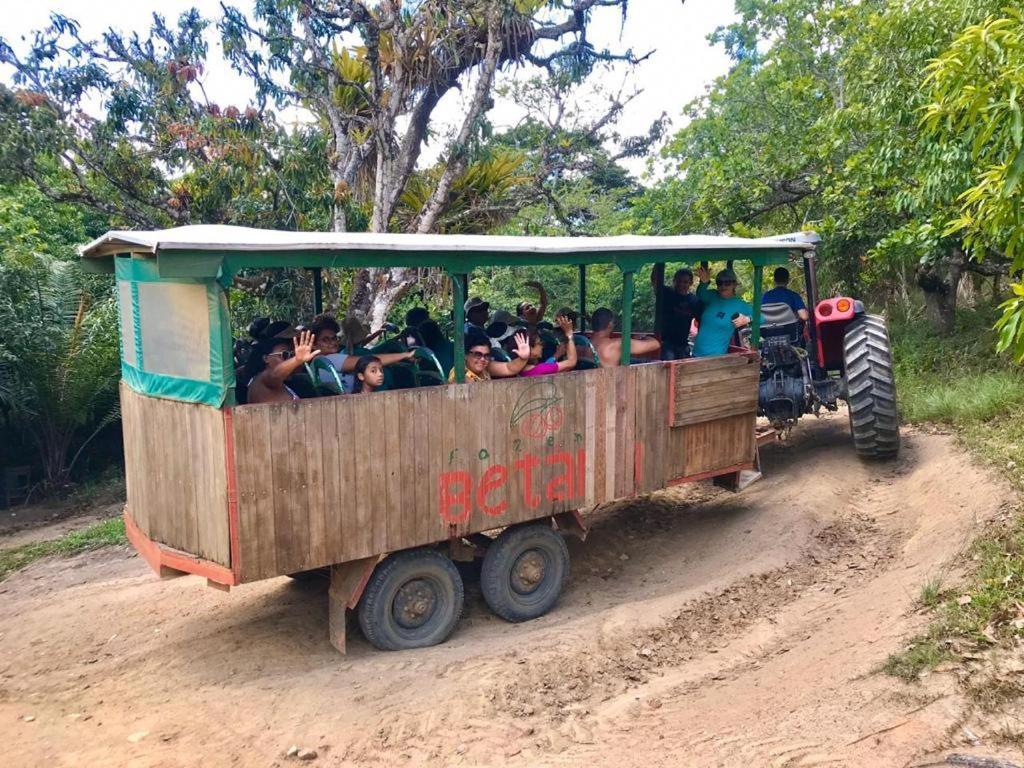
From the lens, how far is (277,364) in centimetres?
542

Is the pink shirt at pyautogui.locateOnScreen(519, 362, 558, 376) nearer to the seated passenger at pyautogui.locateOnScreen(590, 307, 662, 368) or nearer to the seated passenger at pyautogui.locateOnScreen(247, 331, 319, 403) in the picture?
the seated passenger at pyautogui.locateOnScreen(590, 307, 662, 368)

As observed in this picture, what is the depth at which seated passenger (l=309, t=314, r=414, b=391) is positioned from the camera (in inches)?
236

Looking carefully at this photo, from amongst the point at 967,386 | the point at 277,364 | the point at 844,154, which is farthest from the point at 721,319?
the point at 844,154

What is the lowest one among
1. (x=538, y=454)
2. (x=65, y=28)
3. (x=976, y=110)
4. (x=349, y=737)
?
(x=349, y=737)

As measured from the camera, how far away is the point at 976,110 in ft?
11.2

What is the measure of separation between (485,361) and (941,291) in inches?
368

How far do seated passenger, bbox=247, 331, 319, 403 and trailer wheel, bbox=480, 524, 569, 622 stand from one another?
1.94 metres

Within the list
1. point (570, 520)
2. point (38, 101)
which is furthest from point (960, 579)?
point (38, 101)

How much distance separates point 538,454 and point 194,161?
22.1ft

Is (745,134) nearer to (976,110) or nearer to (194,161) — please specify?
(194,161)

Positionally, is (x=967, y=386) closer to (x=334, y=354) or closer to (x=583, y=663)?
(x=583, y=663)

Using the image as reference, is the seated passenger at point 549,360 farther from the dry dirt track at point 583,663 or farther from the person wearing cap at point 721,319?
the dry dirt track at point 583,663

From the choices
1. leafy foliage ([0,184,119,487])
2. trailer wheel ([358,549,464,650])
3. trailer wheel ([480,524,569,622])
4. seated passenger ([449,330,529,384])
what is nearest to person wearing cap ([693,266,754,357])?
seated passenger ([449,330,529,384])

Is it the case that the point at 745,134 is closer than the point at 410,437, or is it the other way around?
the point at 410,437
